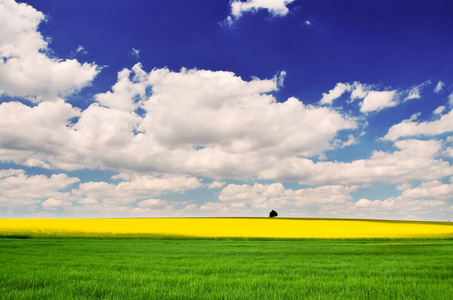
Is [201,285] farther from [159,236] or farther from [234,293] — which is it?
[159,236]

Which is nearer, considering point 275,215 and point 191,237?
point 191,237

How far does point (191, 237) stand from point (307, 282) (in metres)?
29.0

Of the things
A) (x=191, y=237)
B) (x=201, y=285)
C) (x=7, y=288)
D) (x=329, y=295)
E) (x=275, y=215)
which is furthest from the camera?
(x=275, y=215)

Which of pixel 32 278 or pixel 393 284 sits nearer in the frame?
pixel 393 284

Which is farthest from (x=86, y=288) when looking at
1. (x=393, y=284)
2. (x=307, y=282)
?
(x=393, y=284)

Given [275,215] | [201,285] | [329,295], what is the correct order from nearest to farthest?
[329,295] → [201,285] → [275,215]

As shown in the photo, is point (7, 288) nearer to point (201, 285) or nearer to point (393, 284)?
point (201, 285)

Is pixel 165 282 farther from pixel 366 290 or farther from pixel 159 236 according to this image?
pixel 159 236

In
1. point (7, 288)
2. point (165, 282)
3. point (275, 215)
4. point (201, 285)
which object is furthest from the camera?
point (275, 215)

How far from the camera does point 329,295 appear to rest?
21.1 feet

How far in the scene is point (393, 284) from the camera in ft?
25.2

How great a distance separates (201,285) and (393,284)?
467 centimetres

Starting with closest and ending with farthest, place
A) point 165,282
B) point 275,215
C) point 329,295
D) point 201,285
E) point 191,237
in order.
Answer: point 329,295 → point 201,285 → point 165,282 → point 191,237 → point 275,215

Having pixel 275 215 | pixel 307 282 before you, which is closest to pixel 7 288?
pixel 307 282
